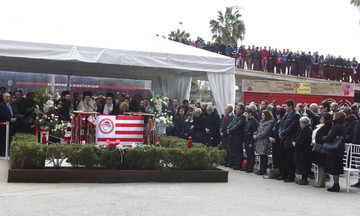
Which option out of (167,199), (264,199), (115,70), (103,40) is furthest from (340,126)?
(115,70)

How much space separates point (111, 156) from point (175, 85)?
392 inches

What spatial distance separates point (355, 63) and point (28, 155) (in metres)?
30.2

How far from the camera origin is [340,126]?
31.4 ft

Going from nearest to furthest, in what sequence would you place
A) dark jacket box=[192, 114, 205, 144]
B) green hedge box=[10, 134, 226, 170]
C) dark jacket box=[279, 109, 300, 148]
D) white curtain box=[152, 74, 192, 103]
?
green hedge box=[10, 134, 226, 170] → dark jacket box=[279, 109, 300, 148] → dark jacket box=[192, 114, 205, 144] → white curtain box=[152, 74, 192, 103]

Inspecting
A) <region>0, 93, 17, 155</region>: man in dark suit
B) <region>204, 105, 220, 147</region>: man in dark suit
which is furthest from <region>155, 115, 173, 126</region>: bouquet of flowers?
<region>0, 93, 17, 155</region>: man in dark suit

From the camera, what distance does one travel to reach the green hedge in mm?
9305

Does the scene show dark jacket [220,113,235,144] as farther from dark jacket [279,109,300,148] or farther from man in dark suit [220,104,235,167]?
dark jacket [279,109,300,148]

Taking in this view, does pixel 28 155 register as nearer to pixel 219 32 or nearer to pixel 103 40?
pixel 103 40

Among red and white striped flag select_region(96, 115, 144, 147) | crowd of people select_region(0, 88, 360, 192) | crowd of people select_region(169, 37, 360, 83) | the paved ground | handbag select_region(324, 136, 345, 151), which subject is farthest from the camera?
crowd of people select_region(169, 37, 360, 83)

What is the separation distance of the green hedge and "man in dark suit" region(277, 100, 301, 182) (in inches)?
60.3

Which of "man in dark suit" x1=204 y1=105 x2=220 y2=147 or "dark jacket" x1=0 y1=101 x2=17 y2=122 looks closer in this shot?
"dark jacket" x1=0 y1=101 x2=17 y2=122

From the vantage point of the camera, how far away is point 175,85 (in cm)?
1938

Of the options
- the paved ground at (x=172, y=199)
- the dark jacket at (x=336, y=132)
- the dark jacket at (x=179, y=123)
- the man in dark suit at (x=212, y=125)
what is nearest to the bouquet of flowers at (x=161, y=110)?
the dark jacket at (x=179, y=123)

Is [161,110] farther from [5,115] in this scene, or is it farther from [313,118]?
[313,118]
